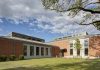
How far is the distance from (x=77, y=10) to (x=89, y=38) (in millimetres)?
35117

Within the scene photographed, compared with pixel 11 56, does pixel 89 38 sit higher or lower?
higher

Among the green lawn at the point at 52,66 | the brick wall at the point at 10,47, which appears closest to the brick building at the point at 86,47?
the brick wall at the point at 10,47

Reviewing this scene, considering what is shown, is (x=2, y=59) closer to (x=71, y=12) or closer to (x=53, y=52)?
(x=71, y=12)

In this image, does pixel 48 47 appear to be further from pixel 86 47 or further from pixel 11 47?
pixel 11 47

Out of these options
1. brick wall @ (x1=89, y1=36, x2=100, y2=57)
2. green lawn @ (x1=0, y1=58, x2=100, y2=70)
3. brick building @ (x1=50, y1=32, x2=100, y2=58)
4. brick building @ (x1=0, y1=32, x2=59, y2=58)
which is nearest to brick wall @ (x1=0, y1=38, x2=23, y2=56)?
brick building @ (x1=0, y1=32, x2=59, y2=58)

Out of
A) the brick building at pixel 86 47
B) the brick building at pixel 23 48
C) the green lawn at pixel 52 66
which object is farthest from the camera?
the brick building at pixel 86 47

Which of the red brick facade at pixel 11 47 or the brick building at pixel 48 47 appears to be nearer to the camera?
the red brick facade at pixel 11 47

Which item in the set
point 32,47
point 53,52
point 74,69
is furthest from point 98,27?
point 53,52

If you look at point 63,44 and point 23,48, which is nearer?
point 23,48

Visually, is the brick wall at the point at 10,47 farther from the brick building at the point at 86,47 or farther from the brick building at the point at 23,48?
the brick building at the point at 86,47

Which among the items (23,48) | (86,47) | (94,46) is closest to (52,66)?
(23,48)

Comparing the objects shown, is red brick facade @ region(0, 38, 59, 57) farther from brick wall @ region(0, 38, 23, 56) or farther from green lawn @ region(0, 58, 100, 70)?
green lawn @ region(0, 58, 100, 70)

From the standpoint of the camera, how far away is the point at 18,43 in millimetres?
39000

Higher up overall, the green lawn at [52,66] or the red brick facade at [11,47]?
the red brick facade at [11,47]
